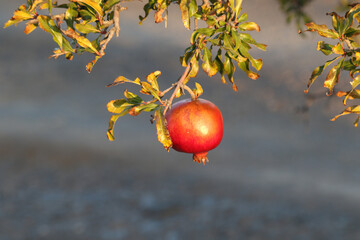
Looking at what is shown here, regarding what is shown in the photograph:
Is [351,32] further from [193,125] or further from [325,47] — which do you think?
[193,125]

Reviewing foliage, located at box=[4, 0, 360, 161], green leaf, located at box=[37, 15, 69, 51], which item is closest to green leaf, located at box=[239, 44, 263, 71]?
foliage, located at box=[4, 0, 360, 161]

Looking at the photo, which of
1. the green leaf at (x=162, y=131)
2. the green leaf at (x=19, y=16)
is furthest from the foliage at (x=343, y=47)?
the green leaf at (x=19, y=16)

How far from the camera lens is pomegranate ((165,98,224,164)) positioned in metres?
1.28

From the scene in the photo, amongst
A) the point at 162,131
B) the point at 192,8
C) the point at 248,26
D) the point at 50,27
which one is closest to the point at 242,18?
the point at 248,26

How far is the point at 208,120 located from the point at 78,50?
37 cm

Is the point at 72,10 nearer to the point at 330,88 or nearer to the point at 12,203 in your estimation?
the point at 330,88

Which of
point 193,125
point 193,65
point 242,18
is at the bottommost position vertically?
point 193,125

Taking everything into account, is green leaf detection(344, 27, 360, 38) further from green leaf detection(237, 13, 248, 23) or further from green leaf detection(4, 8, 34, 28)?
green leaf detection(4, 8, 34, 28)

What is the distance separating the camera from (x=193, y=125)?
4.19ft

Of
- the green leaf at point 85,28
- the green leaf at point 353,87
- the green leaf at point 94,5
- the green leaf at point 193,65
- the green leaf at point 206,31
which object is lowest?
the green leaf at point 353,87

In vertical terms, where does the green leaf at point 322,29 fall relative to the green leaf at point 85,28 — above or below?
below

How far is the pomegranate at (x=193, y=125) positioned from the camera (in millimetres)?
1275

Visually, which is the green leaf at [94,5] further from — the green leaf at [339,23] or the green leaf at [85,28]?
the green leaf at [339,23]

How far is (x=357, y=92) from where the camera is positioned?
48.3 inches
